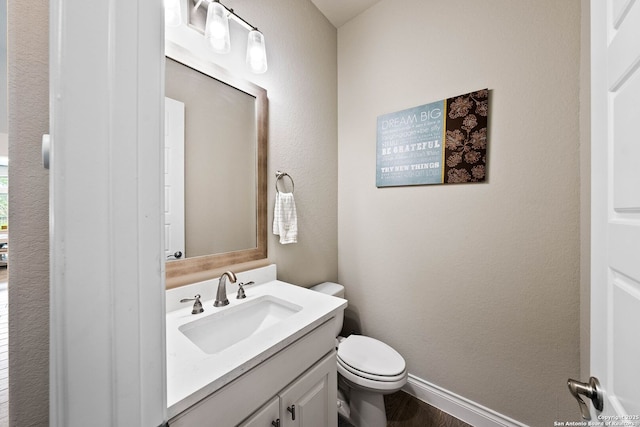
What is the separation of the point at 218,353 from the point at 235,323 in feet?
1.18

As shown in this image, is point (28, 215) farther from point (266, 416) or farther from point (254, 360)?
point (266, 416)

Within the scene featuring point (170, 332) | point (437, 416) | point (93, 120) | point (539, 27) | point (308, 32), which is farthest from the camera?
point (308, 32)

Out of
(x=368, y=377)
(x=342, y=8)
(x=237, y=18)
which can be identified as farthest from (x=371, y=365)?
(x=342, y=8)

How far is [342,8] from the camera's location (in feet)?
5.55

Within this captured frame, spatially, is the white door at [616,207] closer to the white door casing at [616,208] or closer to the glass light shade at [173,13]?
the white door casing at [616,208]

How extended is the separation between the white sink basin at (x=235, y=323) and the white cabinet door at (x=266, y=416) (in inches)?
9.6

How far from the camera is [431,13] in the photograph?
1438 millimetres

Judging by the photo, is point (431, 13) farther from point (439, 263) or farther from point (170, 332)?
point (170, 332)

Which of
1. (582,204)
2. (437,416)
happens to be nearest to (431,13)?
(582,204)

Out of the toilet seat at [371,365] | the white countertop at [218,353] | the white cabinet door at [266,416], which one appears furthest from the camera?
the toilet seat at [371,365]

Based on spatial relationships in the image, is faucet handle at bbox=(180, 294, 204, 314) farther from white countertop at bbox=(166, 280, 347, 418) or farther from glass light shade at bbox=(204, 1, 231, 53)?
glass light shade at bbox=(204, 1, 231, 53)

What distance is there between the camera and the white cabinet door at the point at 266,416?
2.34 feet

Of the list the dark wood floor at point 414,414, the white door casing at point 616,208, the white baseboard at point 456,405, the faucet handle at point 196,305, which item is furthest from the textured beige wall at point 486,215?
A: the faucet handle at point 196,305

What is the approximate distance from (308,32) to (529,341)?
225 centimetres
